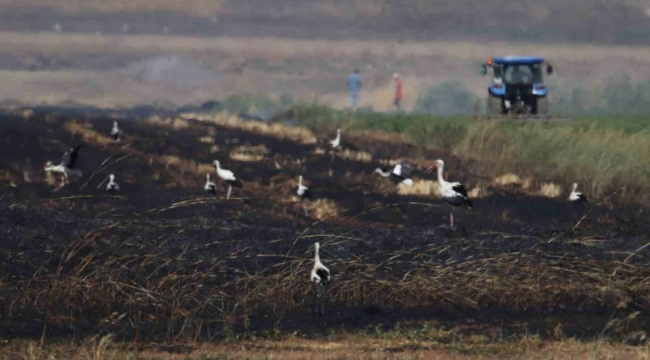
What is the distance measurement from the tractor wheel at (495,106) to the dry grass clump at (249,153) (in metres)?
11.6

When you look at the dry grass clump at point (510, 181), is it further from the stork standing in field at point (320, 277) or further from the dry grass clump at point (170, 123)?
the stork standing in field at point (320, 277)

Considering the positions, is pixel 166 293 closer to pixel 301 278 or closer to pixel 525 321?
pixel 301 278

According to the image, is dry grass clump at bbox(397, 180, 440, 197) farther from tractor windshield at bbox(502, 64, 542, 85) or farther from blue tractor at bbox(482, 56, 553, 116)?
tractor windshield at bbox(502, 64, 542, 85)

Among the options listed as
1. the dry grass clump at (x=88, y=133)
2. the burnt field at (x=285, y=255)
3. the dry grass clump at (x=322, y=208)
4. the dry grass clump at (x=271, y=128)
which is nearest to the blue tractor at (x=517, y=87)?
the dry grass clump at (x=271, y=128)

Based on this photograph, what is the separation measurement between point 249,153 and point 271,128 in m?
6.75

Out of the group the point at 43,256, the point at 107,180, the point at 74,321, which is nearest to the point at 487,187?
the point at 107,180

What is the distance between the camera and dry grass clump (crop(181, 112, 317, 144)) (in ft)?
120

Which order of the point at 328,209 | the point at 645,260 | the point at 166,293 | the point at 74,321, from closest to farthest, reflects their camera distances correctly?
the point at 74,321 < the point at 166,293 < the point at 645,260 < the point at 328,209

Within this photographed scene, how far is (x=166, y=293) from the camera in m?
14.5

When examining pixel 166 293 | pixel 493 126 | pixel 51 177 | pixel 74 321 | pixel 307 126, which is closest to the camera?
pixel 74 321

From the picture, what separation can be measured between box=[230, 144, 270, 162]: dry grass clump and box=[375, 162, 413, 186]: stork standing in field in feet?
13.3


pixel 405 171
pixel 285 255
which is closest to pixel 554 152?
pixel 405 171

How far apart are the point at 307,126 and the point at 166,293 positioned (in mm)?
27913

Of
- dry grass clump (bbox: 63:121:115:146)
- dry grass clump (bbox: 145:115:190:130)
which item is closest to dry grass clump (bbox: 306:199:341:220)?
dry grass clump (bbox: 63:121:115:146)
